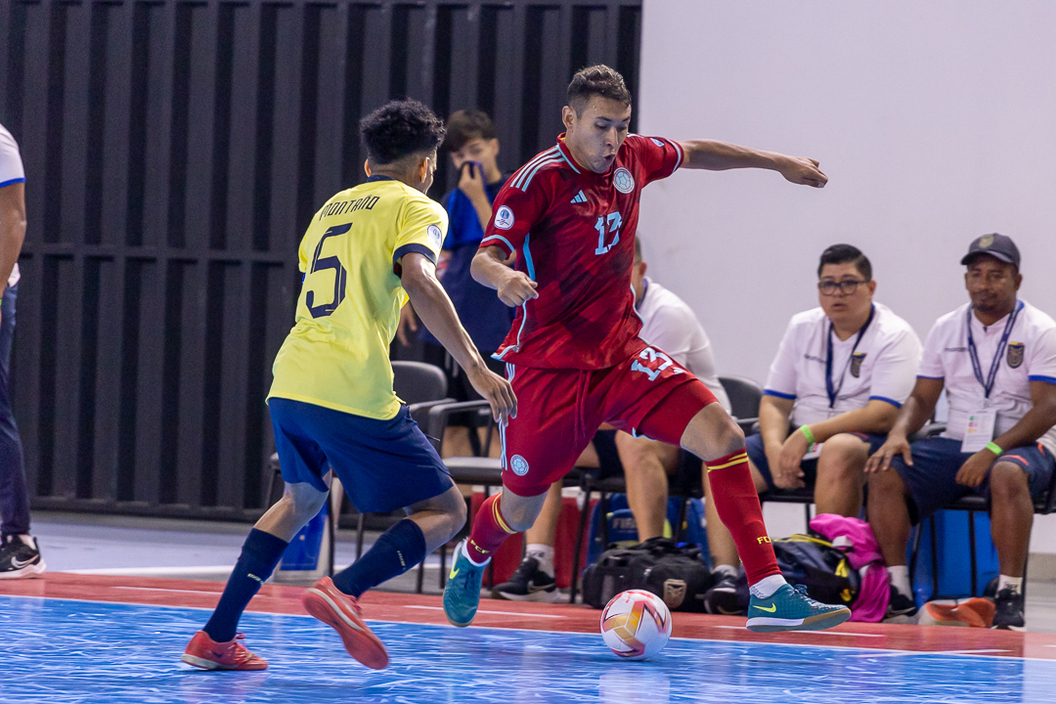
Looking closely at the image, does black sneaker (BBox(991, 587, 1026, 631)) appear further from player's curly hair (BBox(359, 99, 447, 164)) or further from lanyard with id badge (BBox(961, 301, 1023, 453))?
player's curly hair (BBox(359, 99, 447, 164))

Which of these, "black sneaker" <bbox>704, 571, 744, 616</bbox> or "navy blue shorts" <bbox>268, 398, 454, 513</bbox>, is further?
"black sneaker" <bbox>704, 571, 744, 616</bbox>

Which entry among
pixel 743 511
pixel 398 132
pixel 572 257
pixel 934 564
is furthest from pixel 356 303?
pixel 934 564

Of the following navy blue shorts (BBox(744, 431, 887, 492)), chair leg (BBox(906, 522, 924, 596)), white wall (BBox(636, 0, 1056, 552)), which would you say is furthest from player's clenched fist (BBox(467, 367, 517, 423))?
white wall (BBox(636, 0, 1056, 552))

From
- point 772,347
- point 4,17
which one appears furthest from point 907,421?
point 4,17

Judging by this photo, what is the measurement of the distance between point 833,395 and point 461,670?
2.76 meters

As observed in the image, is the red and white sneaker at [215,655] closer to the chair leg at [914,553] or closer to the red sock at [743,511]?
the red sock at [743,511]

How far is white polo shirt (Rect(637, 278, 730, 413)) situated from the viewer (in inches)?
217

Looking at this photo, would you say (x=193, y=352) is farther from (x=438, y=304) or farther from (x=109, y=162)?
(x=438, y=304)

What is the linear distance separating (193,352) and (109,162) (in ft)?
4.61

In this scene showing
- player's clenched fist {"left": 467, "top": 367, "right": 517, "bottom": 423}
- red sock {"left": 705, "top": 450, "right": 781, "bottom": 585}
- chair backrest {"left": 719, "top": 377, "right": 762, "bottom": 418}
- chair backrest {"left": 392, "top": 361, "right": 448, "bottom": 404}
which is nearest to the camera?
player's clenched fist {"left": 467, "top": 367, "right": 517, "bottom": 423}

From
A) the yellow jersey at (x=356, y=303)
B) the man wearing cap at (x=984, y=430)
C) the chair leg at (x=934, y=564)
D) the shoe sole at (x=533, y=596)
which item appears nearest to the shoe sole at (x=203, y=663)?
the yellow jersey at (x=356, y=303)

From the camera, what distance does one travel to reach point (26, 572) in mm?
5090

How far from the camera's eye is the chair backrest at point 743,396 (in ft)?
19.5

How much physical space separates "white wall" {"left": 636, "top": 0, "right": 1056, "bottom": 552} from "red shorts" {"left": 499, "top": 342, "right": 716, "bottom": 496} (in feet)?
11.2
